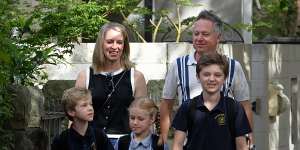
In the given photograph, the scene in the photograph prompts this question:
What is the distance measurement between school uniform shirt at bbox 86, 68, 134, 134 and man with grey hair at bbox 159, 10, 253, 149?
0.29m

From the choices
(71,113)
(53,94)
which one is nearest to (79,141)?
(71,113)

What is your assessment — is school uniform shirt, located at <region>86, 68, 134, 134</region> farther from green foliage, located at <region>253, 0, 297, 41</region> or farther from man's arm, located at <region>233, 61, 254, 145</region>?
green foliage, located at <region>253, 0, 297, 41</region>

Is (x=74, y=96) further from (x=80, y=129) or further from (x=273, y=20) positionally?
(x=273, y=20)

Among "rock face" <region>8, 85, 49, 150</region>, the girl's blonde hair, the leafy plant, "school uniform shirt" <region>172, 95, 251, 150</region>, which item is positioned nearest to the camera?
"school uniform shirt" <region>172, 95, 251, 150</region>

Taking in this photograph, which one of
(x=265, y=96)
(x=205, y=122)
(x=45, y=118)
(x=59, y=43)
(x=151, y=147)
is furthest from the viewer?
(x=265, y=96)

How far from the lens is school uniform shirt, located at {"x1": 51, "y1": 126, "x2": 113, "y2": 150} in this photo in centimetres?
548

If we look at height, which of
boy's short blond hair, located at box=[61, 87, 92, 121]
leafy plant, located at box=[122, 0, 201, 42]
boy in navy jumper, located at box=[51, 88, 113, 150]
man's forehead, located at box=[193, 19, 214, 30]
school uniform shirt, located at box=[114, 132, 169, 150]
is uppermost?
leafy plant, located at box=[122, 0, 201, 42]

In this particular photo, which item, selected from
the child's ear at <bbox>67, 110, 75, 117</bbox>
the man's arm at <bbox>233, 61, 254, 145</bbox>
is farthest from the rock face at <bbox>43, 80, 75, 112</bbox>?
the man's arm at <bbox>233, 61, 254, 145</bbox>

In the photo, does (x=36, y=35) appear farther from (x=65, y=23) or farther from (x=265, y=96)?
(x=265, y=96)

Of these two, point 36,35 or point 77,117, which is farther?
point 36,35

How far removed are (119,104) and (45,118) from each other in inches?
74.5

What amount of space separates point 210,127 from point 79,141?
0.97m

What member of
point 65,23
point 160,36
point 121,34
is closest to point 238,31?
point 160,36

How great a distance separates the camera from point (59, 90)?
324 inches
